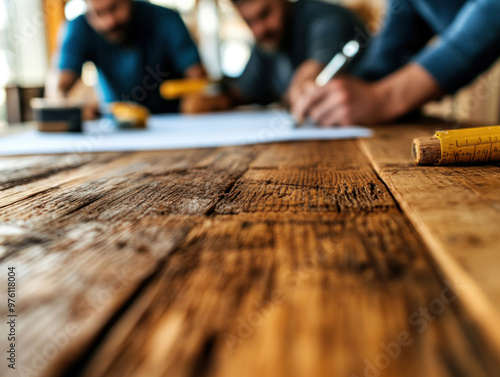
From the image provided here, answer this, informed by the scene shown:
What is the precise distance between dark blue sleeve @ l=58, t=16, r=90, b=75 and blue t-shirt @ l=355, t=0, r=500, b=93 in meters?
1.55

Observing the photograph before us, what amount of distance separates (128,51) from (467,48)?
5.97 ft

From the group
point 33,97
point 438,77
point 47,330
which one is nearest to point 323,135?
point 438,77

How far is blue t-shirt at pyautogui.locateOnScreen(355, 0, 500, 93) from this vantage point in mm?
827

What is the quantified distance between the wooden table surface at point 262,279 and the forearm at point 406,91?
631 millimetres

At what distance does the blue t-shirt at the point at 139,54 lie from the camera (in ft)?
7.11

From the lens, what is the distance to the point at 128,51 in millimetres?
2238

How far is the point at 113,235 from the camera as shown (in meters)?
0.30

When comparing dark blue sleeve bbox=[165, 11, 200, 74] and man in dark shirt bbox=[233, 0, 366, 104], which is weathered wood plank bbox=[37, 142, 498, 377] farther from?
dark blue sleeve bbox=[165, 11, 200, 74]

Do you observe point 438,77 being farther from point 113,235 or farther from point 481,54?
point 113,235

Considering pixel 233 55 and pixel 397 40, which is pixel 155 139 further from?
pixel 233 55

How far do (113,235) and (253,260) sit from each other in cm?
12

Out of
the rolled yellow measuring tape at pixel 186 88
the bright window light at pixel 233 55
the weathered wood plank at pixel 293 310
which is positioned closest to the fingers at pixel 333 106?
the weathered wood plank at pixel 293 310

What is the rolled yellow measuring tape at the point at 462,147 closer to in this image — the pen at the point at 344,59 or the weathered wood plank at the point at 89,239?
the weathered wood plank at the point at 89,239

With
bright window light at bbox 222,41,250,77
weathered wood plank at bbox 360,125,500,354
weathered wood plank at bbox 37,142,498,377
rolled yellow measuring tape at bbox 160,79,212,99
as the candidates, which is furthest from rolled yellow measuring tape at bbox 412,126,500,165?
bright window light at bbox 222,41,250,77
